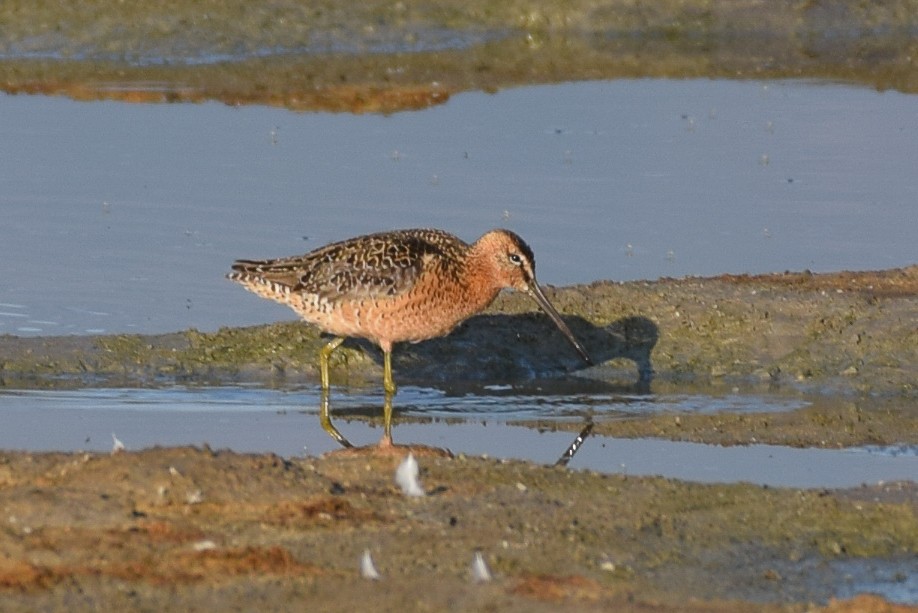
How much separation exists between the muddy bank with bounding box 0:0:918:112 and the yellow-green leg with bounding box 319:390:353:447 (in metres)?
7.45

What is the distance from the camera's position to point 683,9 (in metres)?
20.4

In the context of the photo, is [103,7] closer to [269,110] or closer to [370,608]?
[269,110]

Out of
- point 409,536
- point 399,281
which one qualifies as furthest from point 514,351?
point 409,536

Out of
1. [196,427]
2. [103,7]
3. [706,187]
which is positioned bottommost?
[196,427]

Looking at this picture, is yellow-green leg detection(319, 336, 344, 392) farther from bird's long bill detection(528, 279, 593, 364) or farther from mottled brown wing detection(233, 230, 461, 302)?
bird's long bill detection(528, 279, 593, 364)

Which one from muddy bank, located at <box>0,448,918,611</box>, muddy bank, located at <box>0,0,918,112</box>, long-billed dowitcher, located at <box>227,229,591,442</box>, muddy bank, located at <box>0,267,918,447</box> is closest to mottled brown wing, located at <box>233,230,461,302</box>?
long-billed dowitcher, located at <box>227,229,591,442</box>

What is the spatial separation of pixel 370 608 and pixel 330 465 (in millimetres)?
1556

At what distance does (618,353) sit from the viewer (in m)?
10.0

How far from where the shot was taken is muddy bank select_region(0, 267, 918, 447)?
9516 mm

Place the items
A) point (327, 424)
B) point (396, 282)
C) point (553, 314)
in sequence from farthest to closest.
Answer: point (553, 314)
point (396, 282)
point (327, 424)

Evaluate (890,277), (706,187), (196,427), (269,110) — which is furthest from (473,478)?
(269,110)

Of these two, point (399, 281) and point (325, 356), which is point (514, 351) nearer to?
point (325, 356)

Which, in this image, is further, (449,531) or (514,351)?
→ (514,351)

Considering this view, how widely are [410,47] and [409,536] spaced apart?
43.0 ft
